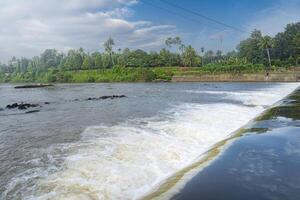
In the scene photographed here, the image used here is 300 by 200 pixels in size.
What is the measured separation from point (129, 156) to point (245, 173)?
11.1 feet

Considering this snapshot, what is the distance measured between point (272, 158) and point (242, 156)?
2.43ft

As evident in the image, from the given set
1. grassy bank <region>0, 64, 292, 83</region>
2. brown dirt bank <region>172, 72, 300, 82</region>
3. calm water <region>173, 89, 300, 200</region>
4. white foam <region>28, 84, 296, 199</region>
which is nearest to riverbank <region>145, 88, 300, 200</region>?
calm water <region>173, 89, 300, 200</region>

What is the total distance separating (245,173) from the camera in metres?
7.06

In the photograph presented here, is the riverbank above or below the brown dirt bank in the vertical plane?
above

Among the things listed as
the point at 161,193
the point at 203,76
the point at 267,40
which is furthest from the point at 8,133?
the point at 267,40

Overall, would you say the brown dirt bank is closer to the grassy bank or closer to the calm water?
the grassy bank

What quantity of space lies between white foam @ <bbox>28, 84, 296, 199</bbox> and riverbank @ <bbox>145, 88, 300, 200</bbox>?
880 mm

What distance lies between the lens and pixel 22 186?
7031 mm

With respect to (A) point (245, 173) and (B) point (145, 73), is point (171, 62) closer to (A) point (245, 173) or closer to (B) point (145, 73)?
(B) point (145, 73)

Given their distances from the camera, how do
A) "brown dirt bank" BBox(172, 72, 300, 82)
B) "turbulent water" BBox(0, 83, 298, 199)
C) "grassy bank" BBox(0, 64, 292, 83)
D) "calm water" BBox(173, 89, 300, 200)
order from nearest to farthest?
1. "calm water" BBox(173, 89, 300, 200)
2. "turbulent water" BBox(0, 83, 298, 199)
3. "brown dirt bank" BBox(172, 72, 300, 82)
4. "grassy bank" BBox(0, 64, 292, 83)

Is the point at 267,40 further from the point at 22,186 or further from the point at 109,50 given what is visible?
the point at 22,186

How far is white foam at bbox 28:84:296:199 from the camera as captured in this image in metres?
6.76

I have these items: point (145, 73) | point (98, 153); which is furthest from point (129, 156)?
point (145, 73)

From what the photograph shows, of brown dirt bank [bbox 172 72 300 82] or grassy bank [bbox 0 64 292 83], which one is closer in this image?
brown dirt bank [bbox 172 72 300 82]
